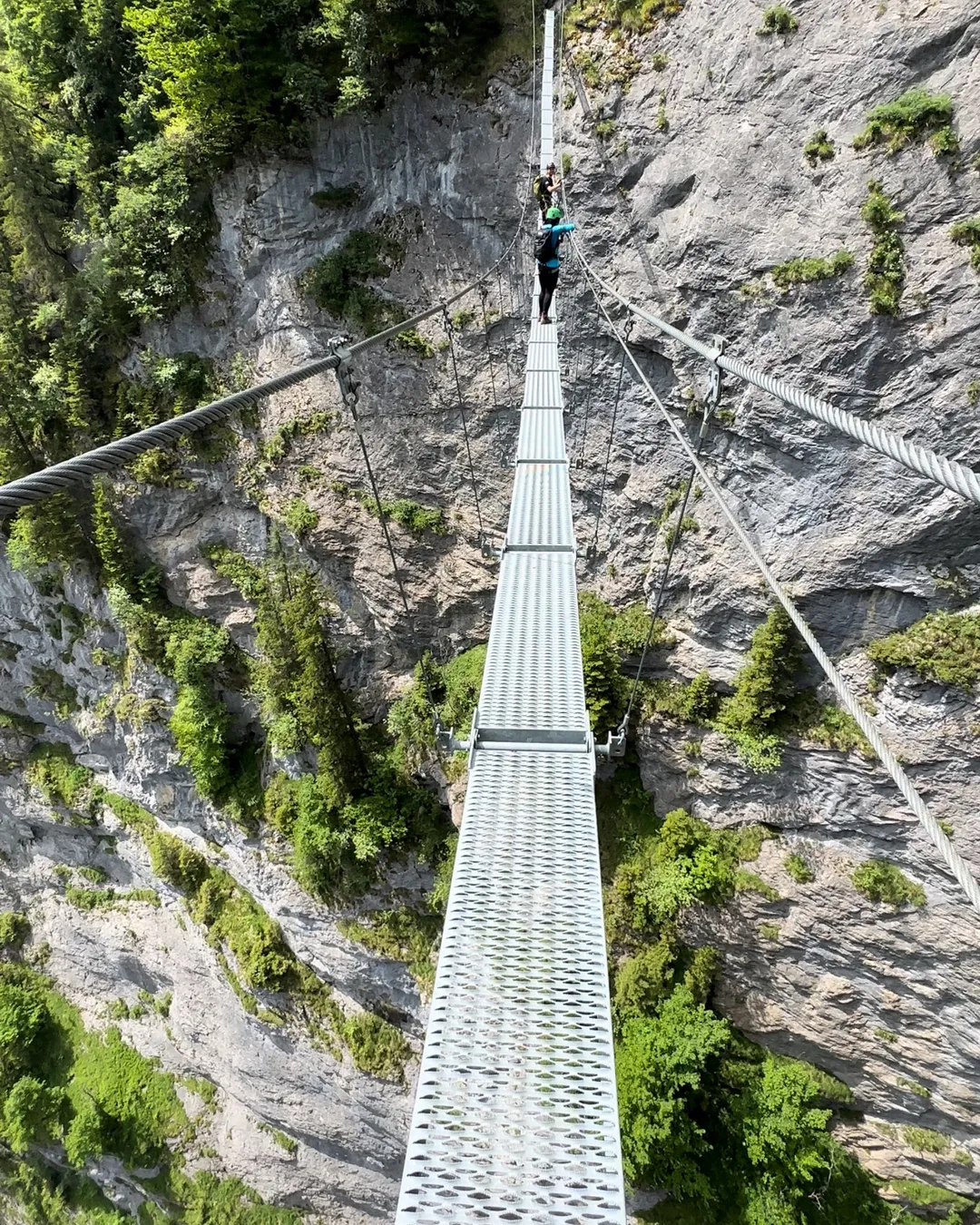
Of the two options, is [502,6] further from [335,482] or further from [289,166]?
[335,482]

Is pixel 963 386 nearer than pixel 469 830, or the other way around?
pixel 469 830

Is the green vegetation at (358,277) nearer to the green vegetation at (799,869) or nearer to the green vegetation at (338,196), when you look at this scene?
the green vegetation at (338,196)

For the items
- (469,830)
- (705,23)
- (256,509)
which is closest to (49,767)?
(256,509)

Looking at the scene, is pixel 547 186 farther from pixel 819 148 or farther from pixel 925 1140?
pixel 925 1140

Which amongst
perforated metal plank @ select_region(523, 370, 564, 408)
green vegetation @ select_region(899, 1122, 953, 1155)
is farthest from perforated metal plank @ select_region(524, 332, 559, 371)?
green vegetation @ select_region(899, 1122, 953, 1155)

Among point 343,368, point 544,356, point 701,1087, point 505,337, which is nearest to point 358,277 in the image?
point 505,337
